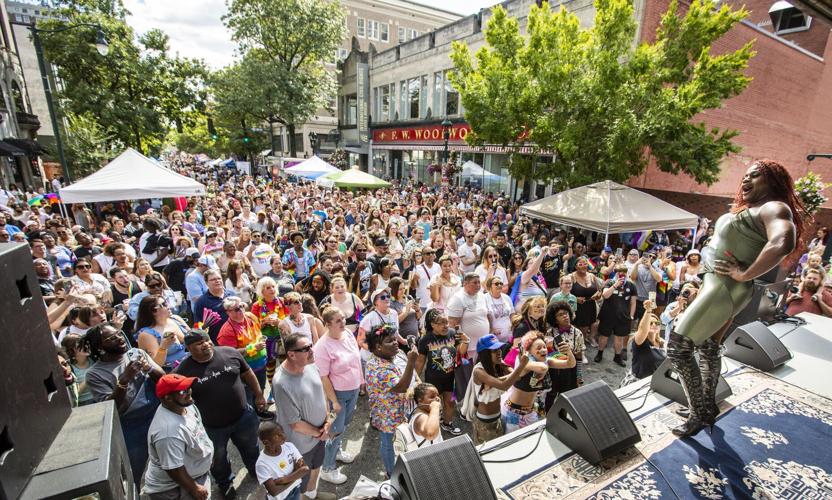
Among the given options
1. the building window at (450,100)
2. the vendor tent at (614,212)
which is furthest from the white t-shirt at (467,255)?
the building window at (450,100)

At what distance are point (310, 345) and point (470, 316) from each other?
2183 mm

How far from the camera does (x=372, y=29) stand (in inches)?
1706

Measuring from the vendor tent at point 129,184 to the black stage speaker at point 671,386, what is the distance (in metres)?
9.82

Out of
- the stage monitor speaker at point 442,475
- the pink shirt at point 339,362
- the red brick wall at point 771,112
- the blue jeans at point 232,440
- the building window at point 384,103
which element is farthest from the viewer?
the building window at point 384,103

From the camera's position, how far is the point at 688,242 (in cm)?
1089

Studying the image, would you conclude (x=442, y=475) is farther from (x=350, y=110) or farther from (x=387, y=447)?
(x=350, y=110)

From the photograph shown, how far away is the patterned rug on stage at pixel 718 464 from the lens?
2564mm

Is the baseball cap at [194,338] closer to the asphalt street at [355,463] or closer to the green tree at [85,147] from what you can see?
the asphalt street at [355,463]

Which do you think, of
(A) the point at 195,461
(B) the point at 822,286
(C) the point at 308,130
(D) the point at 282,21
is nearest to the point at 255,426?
(A) the point at 195,461

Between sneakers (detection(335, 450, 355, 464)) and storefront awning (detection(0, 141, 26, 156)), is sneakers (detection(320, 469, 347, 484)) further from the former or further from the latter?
storefront awning (detection(0, 141, 26, 156))

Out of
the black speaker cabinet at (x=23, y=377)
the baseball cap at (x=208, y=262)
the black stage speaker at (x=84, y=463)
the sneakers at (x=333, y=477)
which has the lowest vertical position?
the sneakers at (x=333, y=477)

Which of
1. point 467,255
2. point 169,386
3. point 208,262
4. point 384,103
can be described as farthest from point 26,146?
point 169,386

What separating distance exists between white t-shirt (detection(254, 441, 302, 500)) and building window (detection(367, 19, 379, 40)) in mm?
48116

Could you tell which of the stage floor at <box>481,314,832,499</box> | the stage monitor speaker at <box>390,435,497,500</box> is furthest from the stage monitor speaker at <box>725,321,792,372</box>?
the stage monitor speaker at <box>390,435,497,500</box>
